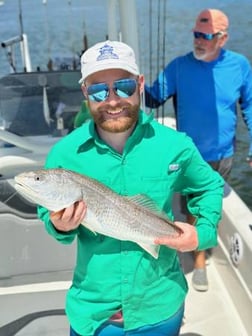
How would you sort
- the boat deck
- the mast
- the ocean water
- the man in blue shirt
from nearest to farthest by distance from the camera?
1. the boat deck
2. the mast
3. the man in blue shirt
4. the ocean water

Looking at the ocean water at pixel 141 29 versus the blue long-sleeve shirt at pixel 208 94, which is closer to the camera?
the blue long-sleeve shirt at pixel 208 94

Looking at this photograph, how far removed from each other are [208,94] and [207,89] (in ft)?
0.11

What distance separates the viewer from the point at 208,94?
362 cm

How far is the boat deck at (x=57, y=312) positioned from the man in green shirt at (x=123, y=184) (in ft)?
3.56

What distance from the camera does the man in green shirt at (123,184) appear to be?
186 cm

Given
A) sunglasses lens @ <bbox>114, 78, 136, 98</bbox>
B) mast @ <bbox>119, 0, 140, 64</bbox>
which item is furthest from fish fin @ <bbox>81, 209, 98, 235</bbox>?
mast @ <bbox>119, 0, 140, 64</bbox>

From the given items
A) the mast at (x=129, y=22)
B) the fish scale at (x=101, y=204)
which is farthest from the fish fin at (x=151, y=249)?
the mast at (x=129, y=22)

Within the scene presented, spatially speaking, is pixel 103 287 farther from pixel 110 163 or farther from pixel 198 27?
pixel 198 27

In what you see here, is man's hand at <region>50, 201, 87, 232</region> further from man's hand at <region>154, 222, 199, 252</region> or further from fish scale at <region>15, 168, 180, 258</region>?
man's hand at <region>154, 222, 199, 252</region>

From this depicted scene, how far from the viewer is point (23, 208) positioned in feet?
10.9

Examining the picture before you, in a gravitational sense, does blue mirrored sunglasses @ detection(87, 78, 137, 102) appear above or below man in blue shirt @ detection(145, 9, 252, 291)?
above

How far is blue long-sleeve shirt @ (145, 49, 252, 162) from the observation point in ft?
11.9

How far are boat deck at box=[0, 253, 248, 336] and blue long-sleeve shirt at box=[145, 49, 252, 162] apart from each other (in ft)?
3.03

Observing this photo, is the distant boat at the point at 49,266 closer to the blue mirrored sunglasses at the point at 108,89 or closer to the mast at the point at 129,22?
the mast at the point at 129,22
